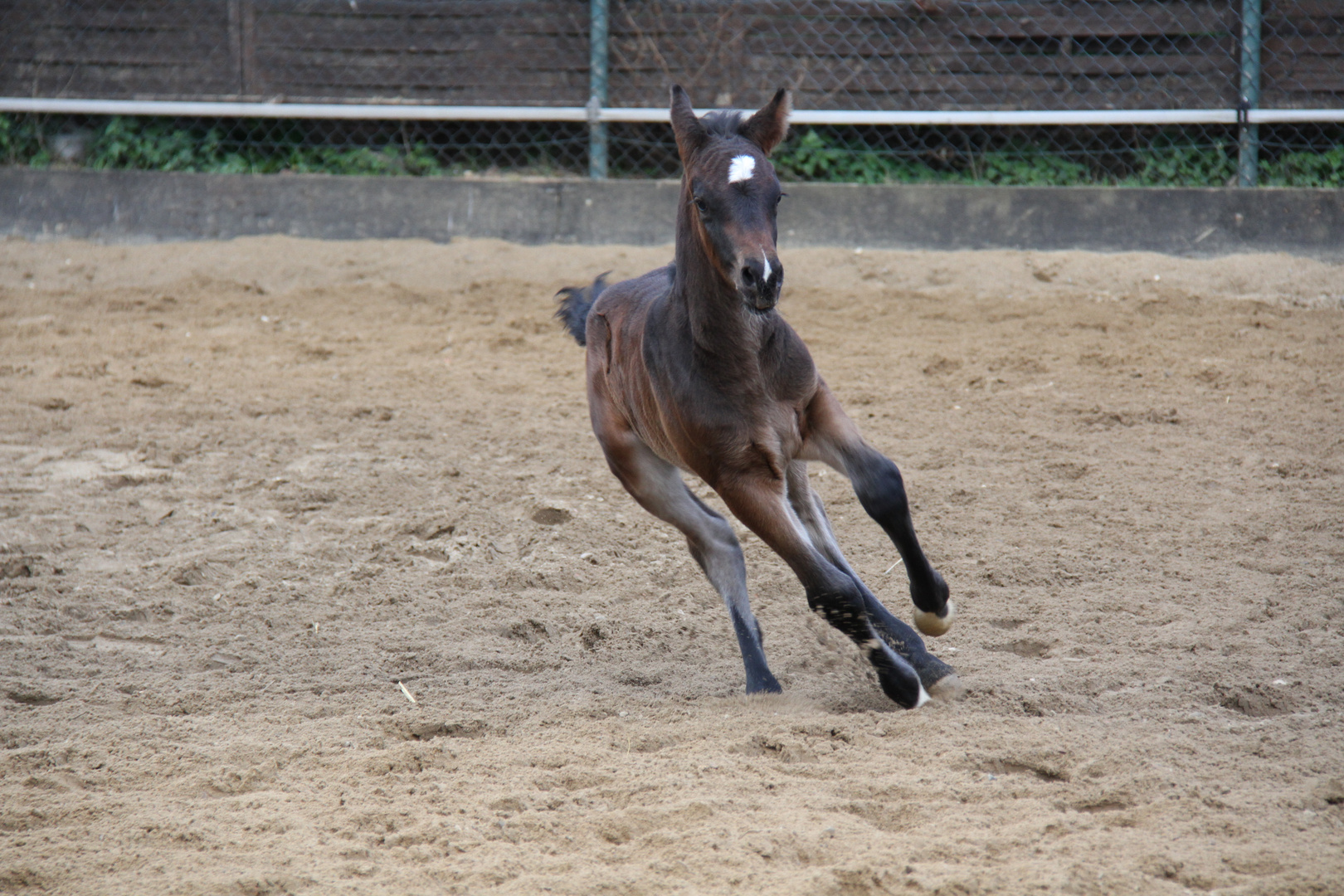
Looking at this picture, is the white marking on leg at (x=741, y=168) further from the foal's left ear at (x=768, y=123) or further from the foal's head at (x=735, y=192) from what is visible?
the foal's left ear at (x=768, y=123)

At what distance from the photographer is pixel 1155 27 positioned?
8797 millimetres

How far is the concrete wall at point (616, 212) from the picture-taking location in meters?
8.12

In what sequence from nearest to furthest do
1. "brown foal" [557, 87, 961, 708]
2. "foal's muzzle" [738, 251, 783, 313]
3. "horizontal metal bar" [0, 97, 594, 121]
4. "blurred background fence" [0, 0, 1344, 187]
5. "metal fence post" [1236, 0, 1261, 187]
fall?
"foal's muzzle" [738, 251, 783, 313] < "brown foal" [557, 87, 961, 708] < "metal fence post" [1236, 0, 1261, 187] < "blurred background fence" [0, 0, 1344, 187] < "horizontal metal bar" [0, 97, 594, 121]

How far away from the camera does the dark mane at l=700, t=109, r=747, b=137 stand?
3.52 metres

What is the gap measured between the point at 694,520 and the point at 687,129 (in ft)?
4.71

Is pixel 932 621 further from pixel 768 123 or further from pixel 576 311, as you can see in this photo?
pixel 576 311

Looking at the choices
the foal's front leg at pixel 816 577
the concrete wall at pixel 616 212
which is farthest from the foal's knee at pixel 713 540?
the concrete wall at pixel 616 212

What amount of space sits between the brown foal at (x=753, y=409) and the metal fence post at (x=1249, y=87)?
6.36 m

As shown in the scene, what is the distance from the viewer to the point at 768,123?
3553mm

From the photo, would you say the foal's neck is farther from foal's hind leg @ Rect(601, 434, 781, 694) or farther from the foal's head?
foal's hind leg @ Rect(601, 434, 781, 694)

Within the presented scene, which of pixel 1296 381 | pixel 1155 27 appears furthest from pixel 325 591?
pixel 1155 27

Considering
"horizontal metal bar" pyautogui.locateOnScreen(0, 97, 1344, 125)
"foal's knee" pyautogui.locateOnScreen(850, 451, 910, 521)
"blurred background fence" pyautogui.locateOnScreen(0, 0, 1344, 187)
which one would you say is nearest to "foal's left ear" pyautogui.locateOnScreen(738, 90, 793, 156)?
"foal's knee" pyautogui.locateOnScreen(850, 451, 910, 521)

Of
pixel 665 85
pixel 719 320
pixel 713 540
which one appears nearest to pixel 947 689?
pixel 713 540

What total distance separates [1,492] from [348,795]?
3.66 meters
